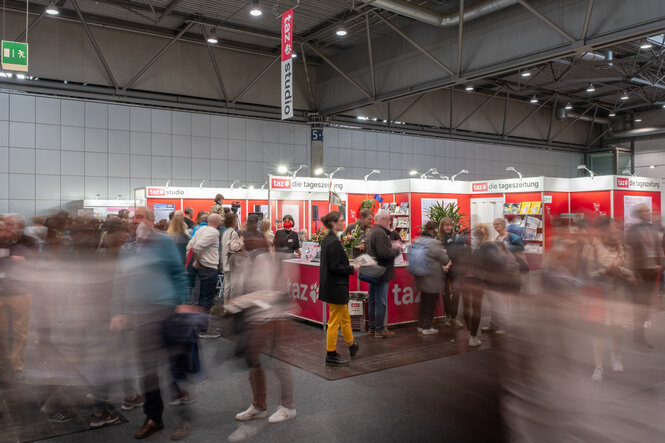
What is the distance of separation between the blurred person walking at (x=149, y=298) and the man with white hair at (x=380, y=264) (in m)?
2.89

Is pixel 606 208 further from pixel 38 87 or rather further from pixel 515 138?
pixel 38 87

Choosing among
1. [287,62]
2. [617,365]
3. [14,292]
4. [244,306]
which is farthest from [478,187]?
[617,365]

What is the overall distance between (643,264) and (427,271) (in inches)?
114

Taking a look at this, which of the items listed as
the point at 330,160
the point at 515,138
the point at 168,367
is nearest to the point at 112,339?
the point at 168,367

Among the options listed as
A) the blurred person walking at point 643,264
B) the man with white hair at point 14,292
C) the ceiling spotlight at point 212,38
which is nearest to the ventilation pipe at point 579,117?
the ceiling spotlight at point 212,38

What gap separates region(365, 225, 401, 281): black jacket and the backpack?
0.24 metres

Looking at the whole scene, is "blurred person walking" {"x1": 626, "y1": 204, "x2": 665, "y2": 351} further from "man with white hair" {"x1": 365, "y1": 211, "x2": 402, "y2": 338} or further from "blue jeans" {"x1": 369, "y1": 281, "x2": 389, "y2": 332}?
"blue jeans" {"x1": 369, "y1": 281, "x2": 389, "y2": 332}

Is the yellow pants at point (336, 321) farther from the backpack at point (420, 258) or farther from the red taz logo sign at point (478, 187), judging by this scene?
the red taz logo sign at point (478, 187)

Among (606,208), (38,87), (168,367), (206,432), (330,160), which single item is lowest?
(206,432)

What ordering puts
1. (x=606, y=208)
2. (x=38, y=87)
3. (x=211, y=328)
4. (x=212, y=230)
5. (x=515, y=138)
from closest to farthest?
(x=212, y=230) → (x=211, y=328) → (x=606, y=208) → (x=38, y=87) → (x=515, y=138)

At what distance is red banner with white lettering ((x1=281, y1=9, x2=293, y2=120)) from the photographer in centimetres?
955

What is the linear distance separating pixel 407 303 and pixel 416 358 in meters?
1.63

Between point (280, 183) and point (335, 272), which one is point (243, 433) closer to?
point (335, 272)

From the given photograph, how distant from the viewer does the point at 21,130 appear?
43.3 feet
